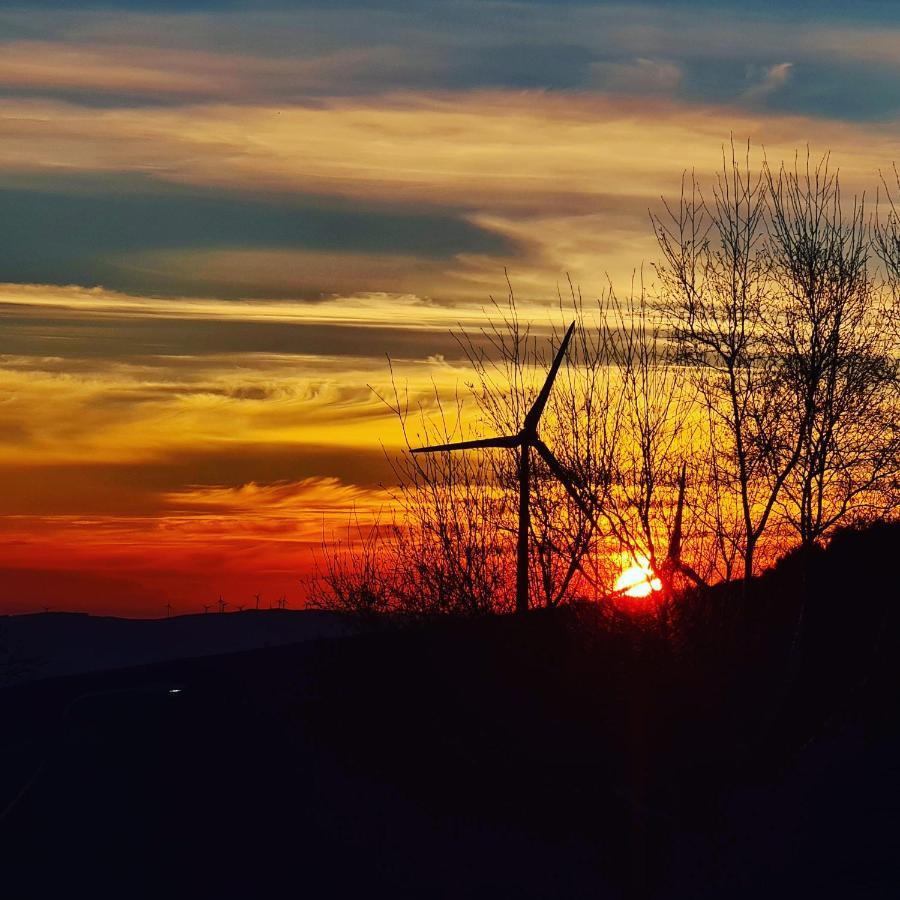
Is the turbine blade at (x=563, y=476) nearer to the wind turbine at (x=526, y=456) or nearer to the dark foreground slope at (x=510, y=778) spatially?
the wind turbine at (x=526, y=456)

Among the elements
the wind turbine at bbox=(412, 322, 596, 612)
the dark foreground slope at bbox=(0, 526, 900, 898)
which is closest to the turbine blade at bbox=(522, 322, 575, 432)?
the wind turbine at bbox=(412, 322, 596, 612)

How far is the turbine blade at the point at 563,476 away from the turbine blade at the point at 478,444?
4.90 ft

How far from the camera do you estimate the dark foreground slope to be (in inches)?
790

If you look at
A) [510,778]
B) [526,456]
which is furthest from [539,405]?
[510,778]

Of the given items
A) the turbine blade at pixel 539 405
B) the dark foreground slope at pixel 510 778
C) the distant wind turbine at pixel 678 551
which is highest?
the turbine blade at pixel 539 405

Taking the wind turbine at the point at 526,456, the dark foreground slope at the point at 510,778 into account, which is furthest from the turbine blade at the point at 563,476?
the dark foreground slope at the point at 510,778

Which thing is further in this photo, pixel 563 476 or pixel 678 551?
pixel 563 476

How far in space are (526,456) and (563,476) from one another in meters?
1.94

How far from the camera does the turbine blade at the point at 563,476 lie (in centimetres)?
3216

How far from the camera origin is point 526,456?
3459cm

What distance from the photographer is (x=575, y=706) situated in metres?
26.9

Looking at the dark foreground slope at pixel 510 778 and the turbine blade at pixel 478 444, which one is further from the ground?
the turbine blade at pixel 478 444

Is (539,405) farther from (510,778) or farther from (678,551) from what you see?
(510,778)

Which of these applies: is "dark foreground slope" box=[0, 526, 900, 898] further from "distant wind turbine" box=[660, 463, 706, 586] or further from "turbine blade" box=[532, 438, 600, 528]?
"turbine blade" box=[532, 438, 600, 528]
